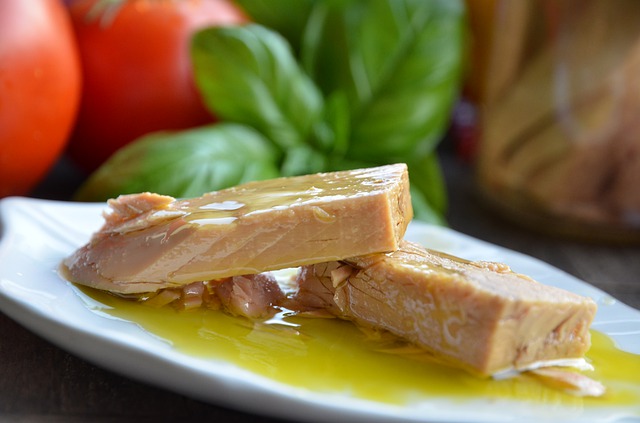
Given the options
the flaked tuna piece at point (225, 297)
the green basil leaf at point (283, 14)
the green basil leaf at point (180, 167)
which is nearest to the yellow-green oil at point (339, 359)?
the flaked tuna piece at point (225, 297)

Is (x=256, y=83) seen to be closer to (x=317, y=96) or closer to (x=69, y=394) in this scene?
(x=317, y=96)

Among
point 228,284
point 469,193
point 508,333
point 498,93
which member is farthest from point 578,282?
point 469,193

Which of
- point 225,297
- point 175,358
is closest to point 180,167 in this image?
point 225,297

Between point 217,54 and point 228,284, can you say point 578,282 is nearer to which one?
point 228,284

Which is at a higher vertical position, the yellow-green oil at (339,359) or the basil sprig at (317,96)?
the basil sprig at (317,96)

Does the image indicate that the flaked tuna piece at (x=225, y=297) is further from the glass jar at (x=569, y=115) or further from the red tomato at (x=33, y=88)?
the glass jar at (x=569, y=115)

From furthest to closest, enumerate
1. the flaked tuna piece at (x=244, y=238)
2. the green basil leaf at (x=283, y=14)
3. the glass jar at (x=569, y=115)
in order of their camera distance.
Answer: the green basil leaf at (x=283, y=14), the glass jar at (x=569, y=115), the flaked tuna piece at (x=244, y=238)
